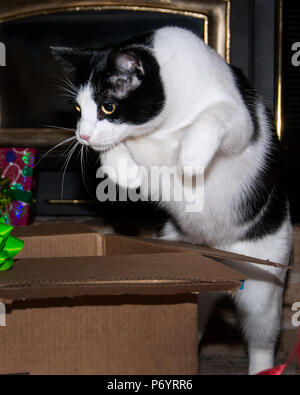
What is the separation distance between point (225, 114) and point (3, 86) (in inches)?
44.8

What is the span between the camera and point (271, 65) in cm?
176

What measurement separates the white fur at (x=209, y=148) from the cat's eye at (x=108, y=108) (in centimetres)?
2

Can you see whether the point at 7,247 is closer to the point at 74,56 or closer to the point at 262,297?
the point at 74,56

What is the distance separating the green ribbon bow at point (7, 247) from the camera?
0.79 metres

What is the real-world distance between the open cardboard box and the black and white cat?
0.26m

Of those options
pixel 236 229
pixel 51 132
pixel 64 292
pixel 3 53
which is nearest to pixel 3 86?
pixel 3 53

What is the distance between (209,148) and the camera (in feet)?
3.00

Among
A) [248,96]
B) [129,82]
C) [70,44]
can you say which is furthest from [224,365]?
[70,44]

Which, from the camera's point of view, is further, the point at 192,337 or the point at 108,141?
the point at 108,141

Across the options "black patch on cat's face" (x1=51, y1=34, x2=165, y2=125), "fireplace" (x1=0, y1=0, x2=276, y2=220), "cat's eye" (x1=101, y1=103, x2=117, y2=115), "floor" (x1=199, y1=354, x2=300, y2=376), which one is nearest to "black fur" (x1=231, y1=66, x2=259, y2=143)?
"black patch on cat's face" (x1=51, y1=34, x2=165, y2=125)

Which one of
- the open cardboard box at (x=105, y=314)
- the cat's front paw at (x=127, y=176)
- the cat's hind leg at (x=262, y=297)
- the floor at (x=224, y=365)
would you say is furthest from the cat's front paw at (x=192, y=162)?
the floor at (x=224, y=365)

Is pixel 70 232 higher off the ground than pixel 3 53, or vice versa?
pixel 3 53
